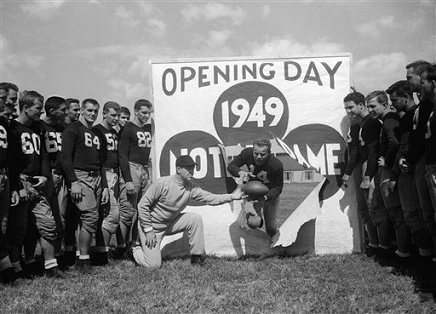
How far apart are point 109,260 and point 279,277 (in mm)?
2355

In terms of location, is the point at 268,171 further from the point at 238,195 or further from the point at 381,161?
the point at 381,161

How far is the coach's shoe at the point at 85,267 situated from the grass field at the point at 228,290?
75mm

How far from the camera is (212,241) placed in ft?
19.9

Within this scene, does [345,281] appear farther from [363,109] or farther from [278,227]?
[363,109]

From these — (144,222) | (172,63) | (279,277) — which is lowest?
(279,277)

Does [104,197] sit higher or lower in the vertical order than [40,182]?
lower

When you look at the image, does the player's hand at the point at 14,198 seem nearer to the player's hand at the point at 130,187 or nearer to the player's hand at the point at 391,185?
the player's hand at the point at 130,187

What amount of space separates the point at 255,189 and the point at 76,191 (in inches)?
85.4

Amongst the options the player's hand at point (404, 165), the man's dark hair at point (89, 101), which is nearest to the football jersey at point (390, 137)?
Result: the player's hand at point (404, 165)

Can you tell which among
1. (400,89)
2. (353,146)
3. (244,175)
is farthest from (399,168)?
(244,175)

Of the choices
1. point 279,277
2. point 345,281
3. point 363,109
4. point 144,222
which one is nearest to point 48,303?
point 144,222

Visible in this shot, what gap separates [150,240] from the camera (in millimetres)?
5445

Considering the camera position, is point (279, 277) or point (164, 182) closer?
point (279, 277)

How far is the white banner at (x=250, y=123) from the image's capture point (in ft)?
19.8
